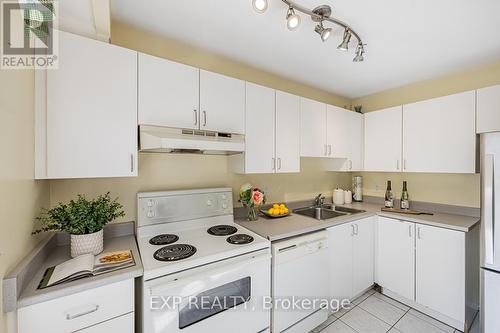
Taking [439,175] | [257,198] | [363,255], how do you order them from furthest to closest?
[439,175] < [363,255] < [257,198]

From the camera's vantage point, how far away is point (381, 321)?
1.89 m

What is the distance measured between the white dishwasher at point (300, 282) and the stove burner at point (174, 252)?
2.01ft

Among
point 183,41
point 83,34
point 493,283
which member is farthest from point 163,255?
point 493,283

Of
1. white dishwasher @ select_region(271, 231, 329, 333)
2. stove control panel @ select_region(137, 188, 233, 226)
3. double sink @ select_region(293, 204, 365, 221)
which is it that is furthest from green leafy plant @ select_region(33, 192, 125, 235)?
double sink @ select_region(293, 204, 365, 221)

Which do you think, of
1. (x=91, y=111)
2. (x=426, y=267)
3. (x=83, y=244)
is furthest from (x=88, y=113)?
(x=426, y=267)

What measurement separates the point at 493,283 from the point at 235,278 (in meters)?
1.89

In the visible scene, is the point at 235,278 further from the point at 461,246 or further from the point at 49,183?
the point at 461,246

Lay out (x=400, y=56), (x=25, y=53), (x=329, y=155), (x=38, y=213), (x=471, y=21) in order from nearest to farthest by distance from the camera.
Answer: (x=25, y=53) < (x=38, y=213) < (x=471, y=21) < (x=400, y=56) < (x=329, y=155)

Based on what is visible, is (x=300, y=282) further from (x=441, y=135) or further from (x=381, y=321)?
(x=441, y=135)

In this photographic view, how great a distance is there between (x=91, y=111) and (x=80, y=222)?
66cm

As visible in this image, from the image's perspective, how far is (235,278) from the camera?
131cm

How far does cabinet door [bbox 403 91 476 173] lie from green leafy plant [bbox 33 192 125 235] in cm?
292

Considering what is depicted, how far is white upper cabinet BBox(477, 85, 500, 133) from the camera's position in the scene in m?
1.78

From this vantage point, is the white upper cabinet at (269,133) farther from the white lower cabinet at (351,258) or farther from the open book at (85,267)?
the open book at (85,267)
